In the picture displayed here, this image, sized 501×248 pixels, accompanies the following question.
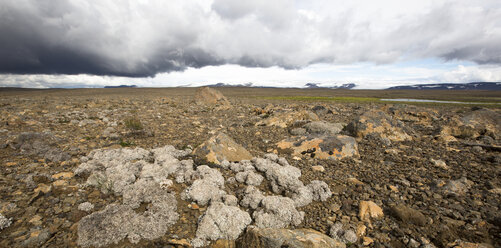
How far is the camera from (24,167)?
6.23 meters

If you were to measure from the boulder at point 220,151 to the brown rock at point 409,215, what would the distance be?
444 centimetres

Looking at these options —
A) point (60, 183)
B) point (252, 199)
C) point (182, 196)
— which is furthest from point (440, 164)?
point (60, 183)

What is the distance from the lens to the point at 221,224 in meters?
4.22

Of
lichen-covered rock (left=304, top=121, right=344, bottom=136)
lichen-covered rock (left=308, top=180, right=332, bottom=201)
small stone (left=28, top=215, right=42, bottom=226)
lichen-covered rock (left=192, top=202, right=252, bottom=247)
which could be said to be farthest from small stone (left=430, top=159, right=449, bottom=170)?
small stone (left=28, top=215, right=42, bottom=226)

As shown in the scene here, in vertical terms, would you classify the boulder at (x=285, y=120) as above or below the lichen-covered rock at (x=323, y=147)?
above

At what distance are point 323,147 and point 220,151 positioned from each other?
390cm

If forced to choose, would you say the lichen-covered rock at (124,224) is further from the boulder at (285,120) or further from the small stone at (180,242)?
the boulder at (285,120)

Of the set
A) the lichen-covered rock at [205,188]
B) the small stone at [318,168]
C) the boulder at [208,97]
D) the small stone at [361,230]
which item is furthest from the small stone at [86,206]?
the boulder at [208,97]

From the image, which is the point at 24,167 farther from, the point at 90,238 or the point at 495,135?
the point at 495,135

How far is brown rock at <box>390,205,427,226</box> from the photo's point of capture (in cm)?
437

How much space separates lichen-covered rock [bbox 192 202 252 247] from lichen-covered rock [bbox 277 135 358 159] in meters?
4.37

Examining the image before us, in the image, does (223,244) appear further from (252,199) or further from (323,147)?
(323,147)

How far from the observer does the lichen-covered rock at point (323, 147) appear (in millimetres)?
8000

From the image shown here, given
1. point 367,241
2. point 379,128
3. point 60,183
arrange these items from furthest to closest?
1. point 379,128
2. point 60,183
3. point 367,241
